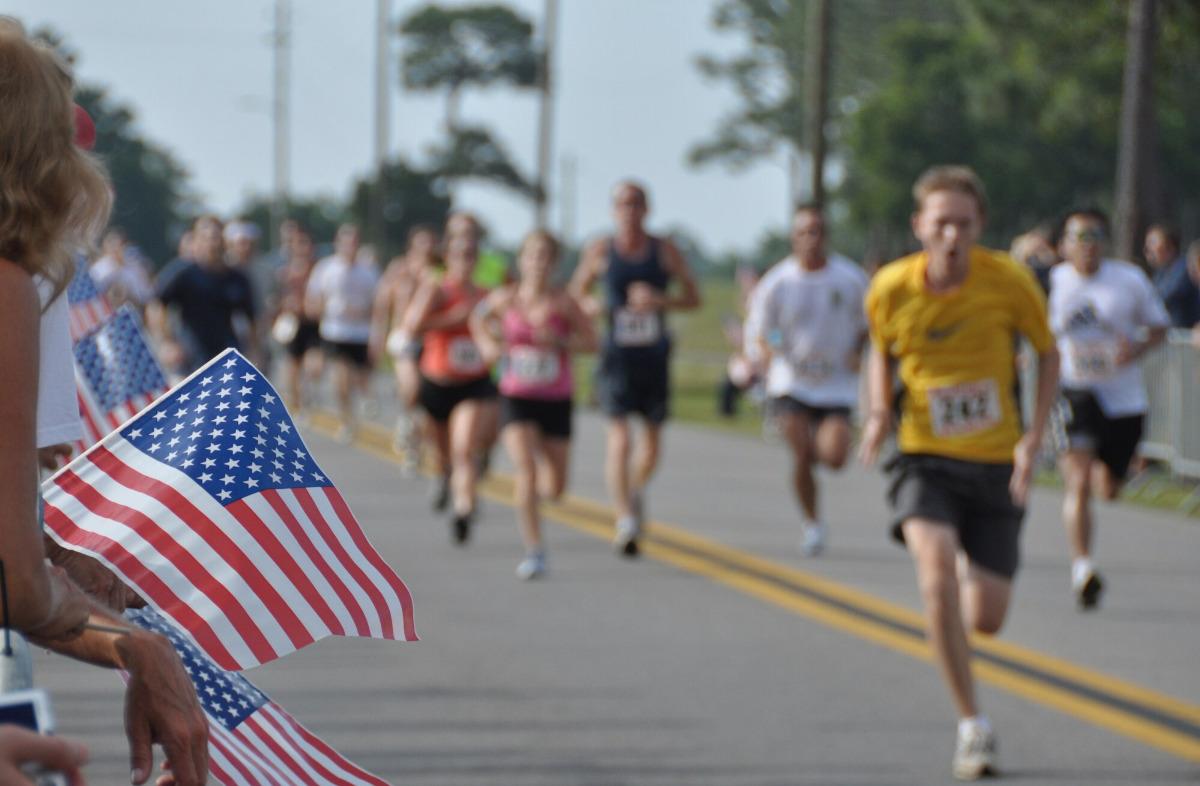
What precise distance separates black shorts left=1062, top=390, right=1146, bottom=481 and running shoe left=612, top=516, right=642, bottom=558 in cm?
247

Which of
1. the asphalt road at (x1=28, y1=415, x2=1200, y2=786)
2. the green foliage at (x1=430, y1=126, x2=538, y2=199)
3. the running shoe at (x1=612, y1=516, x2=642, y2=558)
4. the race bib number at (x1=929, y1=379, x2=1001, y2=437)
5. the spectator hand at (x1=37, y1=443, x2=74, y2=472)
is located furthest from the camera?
the green foliage at (x1=430, y1=126, x2=538, y2=199)

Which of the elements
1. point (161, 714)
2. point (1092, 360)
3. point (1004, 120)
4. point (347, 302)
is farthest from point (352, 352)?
point (1004, 120)

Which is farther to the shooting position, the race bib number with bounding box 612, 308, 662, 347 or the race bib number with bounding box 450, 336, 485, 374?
the race bib number with bounding box 450, 336, 485, 374

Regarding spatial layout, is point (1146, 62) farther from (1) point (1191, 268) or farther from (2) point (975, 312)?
(2) point (975, 312)

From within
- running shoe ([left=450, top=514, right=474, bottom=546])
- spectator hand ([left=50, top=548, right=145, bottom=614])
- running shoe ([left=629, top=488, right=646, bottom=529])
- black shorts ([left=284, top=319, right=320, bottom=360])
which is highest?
spectator hand ([left=50, top=548, right=145, bottom=614])

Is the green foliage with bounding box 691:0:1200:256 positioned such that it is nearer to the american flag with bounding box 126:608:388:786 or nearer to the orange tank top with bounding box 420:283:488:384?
the orange tank top with bounding box 420:283:488:384

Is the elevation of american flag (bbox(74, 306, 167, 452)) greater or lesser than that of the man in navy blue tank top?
greater

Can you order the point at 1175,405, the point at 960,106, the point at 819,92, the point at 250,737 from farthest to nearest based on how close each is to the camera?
1. the point at 960,106
2. the point at 819,92
3. the point at 1175,405
4. the point at 250,737

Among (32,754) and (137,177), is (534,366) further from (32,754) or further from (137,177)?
(32,754)

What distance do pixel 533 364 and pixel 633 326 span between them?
88 centimetres

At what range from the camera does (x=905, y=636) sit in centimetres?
873

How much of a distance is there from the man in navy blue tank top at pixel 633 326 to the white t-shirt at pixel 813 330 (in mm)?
525

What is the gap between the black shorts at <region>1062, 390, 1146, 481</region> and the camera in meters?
10.3

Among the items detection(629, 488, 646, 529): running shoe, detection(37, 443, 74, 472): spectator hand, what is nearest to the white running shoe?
detection(629, 488, 646, 529): running shoe
